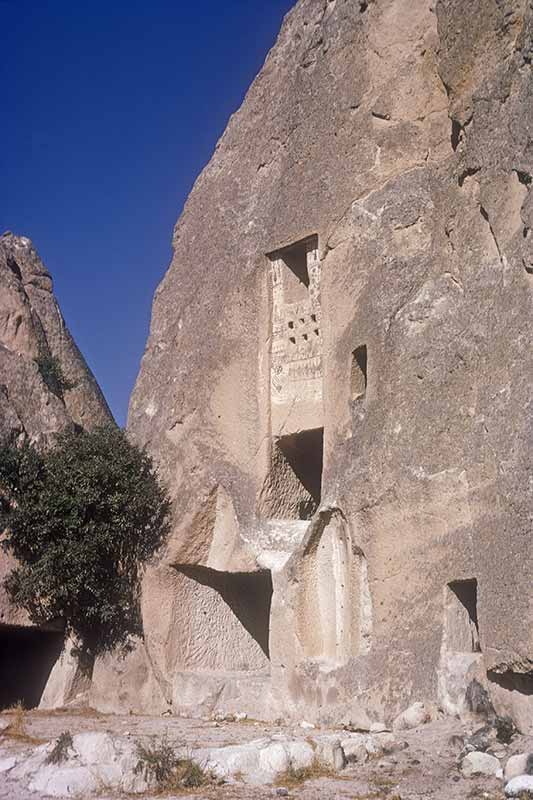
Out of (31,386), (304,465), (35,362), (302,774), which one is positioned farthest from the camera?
(35,362)

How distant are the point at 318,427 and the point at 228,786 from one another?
20.8 feet

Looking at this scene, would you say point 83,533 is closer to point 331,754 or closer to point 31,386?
point 31,386

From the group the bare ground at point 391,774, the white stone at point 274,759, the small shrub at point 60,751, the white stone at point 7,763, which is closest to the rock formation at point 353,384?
the bare ground at point 391,774

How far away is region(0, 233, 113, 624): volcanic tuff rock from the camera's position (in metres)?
16.2

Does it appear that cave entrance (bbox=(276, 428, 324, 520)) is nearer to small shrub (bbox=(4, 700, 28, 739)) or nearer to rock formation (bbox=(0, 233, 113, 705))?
rock formation (bbox=(0, 233, 113, 705))

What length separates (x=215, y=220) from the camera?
612 inches

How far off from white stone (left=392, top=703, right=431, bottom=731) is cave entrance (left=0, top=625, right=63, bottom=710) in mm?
6944

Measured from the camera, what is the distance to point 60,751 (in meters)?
8.00

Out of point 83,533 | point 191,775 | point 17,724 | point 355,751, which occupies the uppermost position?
point 83,533

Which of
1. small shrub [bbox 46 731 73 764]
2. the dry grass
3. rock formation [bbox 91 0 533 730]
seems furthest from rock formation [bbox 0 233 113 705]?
the dry grass

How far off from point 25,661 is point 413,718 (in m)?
8.66

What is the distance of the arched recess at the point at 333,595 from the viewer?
1146 centimetres

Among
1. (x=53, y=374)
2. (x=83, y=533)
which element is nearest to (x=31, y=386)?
(x=53, y=374)

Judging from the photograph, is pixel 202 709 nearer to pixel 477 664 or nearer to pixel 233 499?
pixel 233 499
